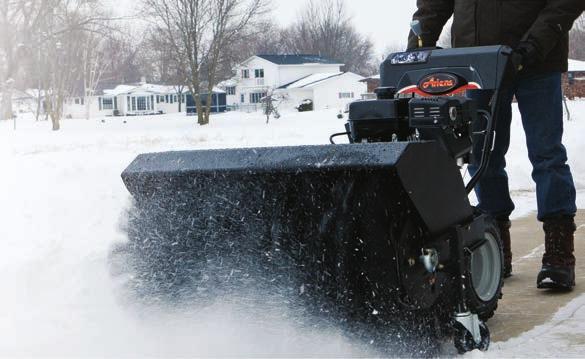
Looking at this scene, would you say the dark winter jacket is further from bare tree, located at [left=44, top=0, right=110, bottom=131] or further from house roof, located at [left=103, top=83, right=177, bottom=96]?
house roof, located at [left=103, top=83, right=177, bottom=96]

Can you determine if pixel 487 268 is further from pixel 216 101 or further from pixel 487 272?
pixel 216 101

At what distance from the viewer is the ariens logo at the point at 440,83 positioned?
305 cm

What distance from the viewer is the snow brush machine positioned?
2.34 m

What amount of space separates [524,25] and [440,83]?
0.62 m

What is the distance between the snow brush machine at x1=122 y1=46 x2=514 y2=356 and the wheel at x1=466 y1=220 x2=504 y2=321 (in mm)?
17

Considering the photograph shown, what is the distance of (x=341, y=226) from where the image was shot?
240 cm

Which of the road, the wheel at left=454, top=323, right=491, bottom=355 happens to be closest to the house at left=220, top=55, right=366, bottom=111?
the road

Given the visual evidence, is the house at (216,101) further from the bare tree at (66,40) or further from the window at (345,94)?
the window at (345,94)

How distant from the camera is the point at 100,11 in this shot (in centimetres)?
3531

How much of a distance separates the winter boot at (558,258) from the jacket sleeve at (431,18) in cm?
96

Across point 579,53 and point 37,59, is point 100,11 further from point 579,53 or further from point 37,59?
point 579,53

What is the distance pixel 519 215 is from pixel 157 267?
3734 millimetres

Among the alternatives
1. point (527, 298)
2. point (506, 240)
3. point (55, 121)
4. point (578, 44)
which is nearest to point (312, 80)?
point (578, 44)

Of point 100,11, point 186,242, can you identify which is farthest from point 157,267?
point 100,11
